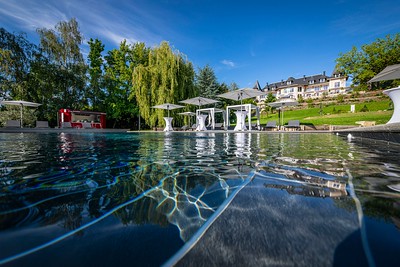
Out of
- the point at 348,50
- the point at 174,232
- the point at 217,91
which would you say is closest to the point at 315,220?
the point at 174,232

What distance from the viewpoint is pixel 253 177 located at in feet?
5.71

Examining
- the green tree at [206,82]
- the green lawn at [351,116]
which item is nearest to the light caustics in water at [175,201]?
the green lawn at [351,116]

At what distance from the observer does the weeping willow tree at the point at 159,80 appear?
55.4 ft

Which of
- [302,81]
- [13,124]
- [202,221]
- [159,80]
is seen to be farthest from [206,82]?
[302,81]

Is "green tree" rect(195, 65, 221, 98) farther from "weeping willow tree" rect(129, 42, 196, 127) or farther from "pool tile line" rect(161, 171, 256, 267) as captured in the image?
"pool tile line" rect(161, 171, 256, 267)

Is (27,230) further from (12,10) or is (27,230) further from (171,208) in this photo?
(12,10)

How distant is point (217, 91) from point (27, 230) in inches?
924

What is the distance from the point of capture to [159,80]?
17469 millimetres

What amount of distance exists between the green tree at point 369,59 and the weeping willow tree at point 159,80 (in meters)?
20.3

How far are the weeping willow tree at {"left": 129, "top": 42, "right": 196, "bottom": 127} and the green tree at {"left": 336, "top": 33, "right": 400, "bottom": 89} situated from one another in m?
20.3

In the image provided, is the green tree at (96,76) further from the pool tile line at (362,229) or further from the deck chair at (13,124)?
the pool tile line at (362,229)

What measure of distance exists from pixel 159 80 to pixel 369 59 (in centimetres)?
2462

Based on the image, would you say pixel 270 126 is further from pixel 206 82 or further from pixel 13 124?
pixel 13 124

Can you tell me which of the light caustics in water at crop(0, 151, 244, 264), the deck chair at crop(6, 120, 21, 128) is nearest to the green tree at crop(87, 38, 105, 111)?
the deck chair at crop(6, 120, 21, 128)
